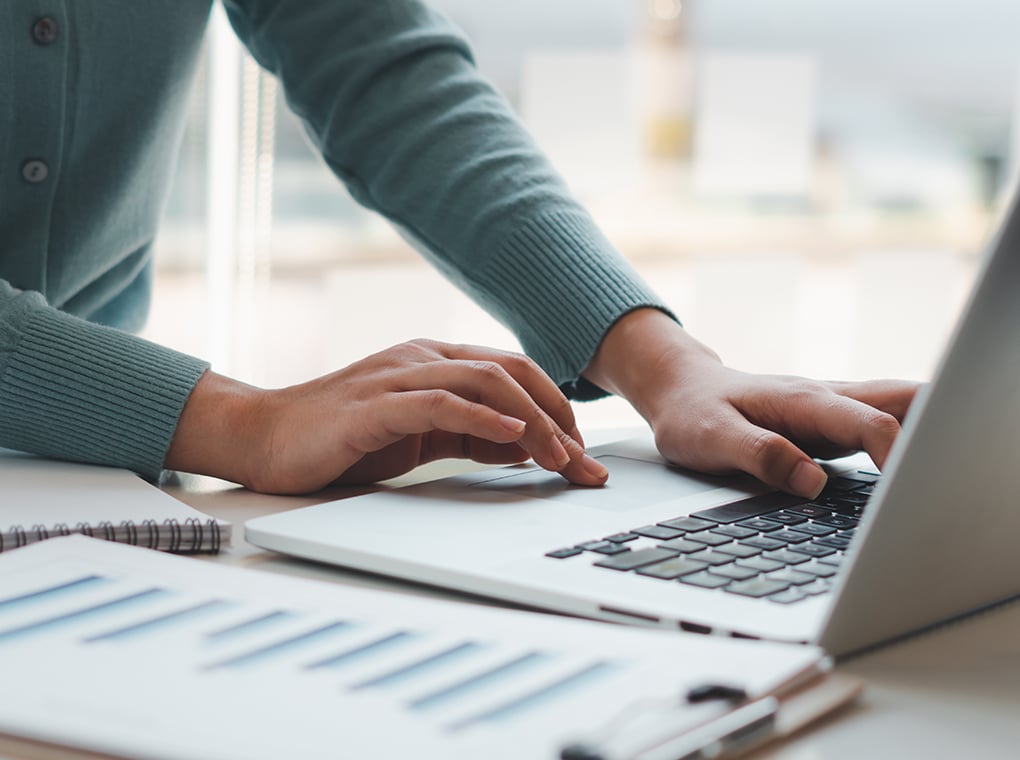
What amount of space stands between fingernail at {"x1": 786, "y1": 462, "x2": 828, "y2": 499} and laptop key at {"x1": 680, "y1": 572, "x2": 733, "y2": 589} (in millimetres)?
185

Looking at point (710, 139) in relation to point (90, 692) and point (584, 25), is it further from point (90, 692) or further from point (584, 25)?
point (90, 692)

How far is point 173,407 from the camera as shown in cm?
69

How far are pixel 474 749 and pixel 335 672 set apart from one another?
7 centimetres

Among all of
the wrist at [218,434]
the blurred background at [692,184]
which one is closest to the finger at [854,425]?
the wrist at [218,434]

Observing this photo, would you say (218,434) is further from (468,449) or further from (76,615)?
(76,615)

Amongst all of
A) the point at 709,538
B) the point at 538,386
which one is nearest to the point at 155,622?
the point at 709,538

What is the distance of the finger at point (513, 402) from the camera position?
66 cm

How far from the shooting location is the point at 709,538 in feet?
Answer: 1.74

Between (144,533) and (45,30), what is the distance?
0.52 metres

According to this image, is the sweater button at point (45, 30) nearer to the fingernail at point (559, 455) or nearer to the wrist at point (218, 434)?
the wrist at point (218, 434)

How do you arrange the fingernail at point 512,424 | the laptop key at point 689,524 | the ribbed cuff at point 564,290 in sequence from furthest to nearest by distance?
the ribbed cuff at point 564,290
the fingernail at point 512,424
the laptop key at point 689,524

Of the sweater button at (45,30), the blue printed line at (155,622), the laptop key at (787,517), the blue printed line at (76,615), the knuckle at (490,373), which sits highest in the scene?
the sweater button at (45,30)

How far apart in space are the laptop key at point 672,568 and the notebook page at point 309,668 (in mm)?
58

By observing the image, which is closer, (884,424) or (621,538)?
(621,538)
